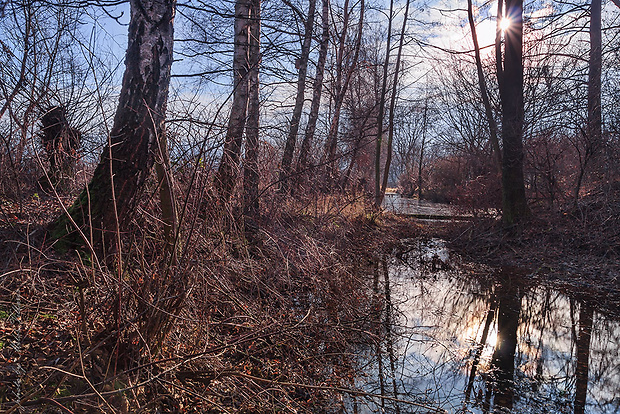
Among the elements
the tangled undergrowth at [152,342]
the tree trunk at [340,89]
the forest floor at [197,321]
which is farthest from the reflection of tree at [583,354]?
the tree trunk at [340,89]

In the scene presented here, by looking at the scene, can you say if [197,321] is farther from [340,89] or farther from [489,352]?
[340,89]

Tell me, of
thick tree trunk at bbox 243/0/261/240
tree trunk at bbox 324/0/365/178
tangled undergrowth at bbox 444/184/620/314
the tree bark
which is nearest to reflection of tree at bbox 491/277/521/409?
tangled undergrowth at bbox 444/184/620/314

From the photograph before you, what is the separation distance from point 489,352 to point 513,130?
656 centimetres

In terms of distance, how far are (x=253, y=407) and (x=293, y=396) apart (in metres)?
0.45

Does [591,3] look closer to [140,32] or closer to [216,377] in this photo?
[140,32]

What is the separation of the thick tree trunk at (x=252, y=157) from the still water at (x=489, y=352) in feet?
6.75

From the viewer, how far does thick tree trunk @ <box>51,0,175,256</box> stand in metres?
3.89

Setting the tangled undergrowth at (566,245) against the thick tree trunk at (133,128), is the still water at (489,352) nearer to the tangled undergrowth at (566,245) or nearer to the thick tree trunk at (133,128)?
the tangled undergrowth at (566,245)

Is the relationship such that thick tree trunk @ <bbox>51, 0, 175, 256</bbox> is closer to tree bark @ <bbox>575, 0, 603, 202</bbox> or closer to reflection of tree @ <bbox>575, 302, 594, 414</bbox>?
reflection of tree @ <bbox>575, 302, 594, 414</bbox>

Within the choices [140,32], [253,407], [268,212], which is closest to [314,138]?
[268,212]

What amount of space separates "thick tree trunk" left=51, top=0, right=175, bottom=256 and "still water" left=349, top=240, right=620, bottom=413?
2742 millimetres

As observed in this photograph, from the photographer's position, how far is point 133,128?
3957 millimetres

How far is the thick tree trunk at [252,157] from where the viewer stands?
15.7 ft

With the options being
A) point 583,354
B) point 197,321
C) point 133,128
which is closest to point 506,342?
point 583,354
